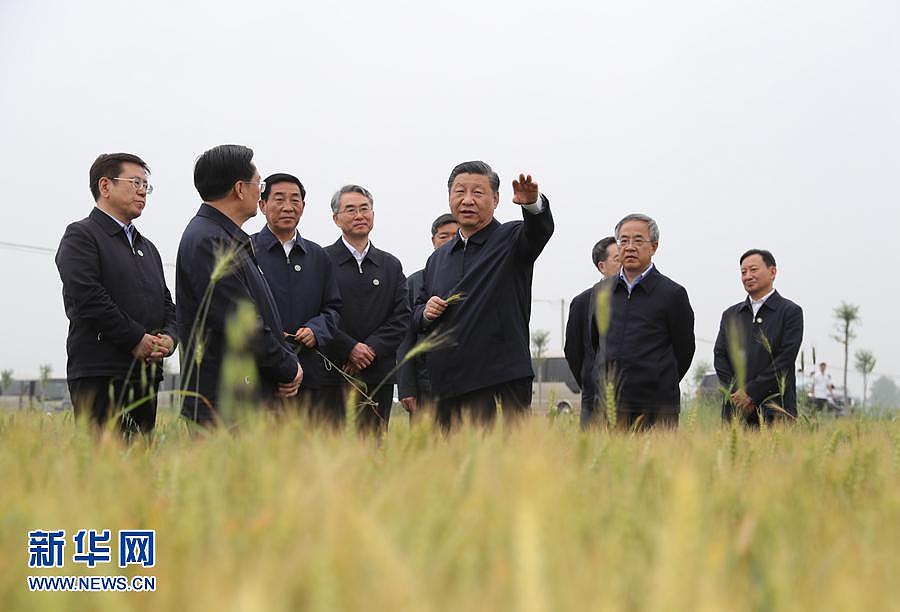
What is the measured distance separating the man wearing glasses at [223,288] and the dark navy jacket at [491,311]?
1078 mm

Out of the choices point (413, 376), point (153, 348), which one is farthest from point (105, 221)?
point (413, 376)

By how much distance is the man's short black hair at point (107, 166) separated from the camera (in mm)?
5059

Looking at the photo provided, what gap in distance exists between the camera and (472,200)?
5.13 m

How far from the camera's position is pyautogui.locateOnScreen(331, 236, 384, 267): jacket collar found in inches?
244

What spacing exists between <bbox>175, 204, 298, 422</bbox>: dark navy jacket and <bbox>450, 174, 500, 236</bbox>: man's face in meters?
1.42

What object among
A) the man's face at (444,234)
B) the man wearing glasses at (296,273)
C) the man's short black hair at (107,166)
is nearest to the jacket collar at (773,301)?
the man's face at (444,234)

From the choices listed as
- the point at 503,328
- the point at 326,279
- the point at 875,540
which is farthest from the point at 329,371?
the point at 875,540

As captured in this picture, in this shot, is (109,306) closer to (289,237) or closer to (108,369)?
(108,369)

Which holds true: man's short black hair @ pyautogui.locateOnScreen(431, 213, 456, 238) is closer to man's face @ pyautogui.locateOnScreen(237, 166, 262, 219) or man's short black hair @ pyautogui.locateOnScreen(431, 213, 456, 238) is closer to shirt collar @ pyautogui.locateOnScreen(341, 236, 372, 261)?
shirt collar @ pyautogui.locateOnScreen(341, 236, 372, 261)

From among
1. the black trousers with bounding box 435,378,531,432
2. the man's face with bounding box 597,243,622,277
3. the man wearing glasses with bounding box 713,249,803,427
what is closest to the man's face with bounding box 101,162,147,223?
the black trousers with bounding box 435,378,531,432

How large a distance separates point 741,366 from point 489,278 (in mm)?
2662

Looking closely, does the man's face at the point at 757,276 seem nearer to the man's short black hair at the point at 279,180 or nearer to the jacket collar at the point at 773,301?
the jacket collar at the point at 773,301

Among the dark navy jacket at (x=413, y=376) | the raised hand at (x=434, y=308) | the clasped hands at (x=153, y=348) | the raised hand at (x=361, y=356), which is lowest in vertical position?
the dark navy jacket at (x=413, y=376)

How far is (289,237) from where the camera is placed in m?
5.62
